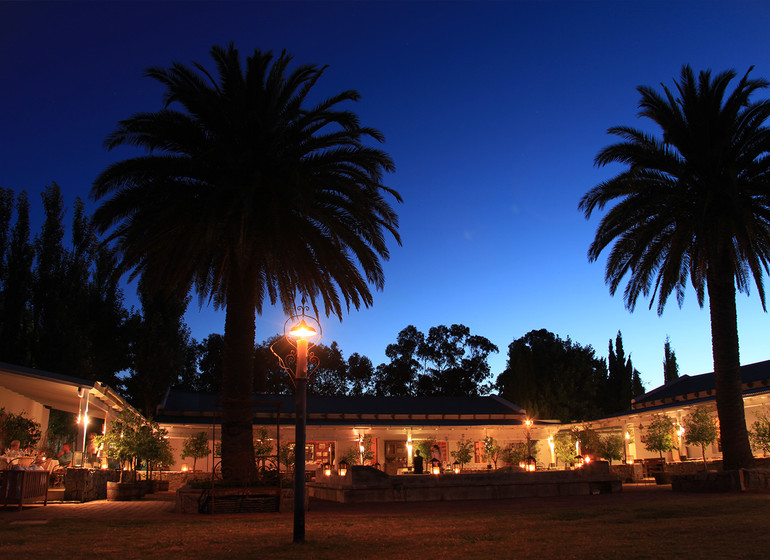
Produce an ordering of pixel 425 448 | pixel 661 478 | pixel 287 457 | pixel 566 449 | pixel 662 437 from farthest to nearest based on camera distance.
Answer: pixel 425 448 < pixel 566 449 < pixel 287 457 < pixel 662 437 < pixel 661 478

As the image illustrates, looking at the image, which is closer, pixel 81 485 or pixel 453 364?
pixel 81 485

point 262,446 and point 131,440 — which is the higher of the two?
point 131,440

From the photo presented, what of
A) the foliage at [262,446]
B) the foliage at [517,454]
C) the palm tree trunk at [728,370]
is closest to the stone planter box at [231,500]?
the foliage at [262,446]

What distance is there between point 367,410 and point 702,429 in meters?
18.2

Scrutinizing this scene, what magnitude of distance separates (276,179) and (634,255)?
11511mm

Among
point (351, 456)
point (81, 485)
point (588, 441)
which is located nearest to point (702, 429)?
point (588, 441)

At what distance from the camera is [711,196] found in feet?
58.1

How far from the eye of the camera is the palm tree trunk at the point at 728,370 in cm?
1816

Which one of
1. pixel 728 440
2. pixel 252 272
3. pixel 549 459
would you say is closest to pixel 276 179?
pixel 252 272

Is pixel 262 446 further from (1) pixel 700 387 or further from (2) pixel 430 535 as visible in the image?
(1) pixel 700 387

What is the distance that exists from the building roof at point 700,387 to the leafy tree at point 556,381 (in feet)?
33.6

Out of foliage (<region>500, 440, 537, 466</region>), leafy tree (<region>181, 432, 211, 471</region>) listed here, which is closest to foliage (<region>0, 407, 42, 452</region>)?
leafy tree (<region>181, 432, 211, 471</region>)

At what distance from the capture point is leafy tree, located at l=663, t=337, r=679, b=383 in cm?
6450

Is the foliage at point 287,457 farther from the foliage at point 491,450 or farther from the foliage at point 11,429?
the foliage at point 491,450
